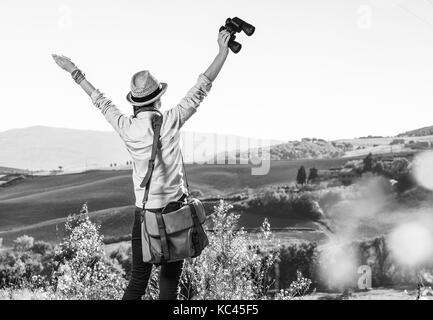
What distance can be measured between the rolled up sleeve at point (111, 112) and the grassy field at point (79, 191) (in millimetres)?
9194

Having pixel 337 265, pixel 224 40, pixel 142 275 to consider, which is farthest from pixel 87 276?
pixel 337 265

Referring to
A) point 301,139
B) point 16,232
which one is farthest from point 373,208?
point 16,232

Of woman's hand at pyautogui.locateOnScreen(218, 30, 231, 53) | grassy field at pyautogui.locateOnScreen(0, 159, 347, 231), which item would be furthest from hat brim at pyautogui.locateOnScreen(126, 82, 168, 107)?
grassy field at pyautogui.locateOnScreen(0, 159, 347, 231)

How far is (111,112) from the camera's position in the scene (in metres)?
3.47

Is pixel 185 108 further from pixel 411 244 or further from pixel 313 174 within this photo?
pixel 411 244

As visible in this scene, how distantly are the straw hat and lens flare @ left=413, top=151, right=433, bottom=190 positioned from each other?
35.2 feet

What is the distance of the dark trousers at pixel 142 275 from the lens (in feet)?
11.2

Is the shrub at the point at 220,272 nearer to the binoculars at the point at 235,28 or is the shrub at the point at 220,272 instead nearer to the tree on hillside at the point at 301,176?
the tree on hillside at the point at 301,176

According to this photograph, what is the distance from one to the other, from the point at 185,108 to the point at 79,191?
10.0 meters

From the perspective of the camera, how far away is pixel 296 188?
13500mm

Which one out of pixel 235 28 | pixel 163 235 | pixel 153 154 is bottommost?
pixel 163 235

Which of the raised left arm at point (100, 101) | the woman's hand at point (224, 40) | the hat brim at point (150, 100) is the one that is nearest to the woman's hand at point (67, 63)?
the raised left arm at point (100, 101)

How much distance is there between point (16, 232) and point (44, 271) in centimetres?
102
